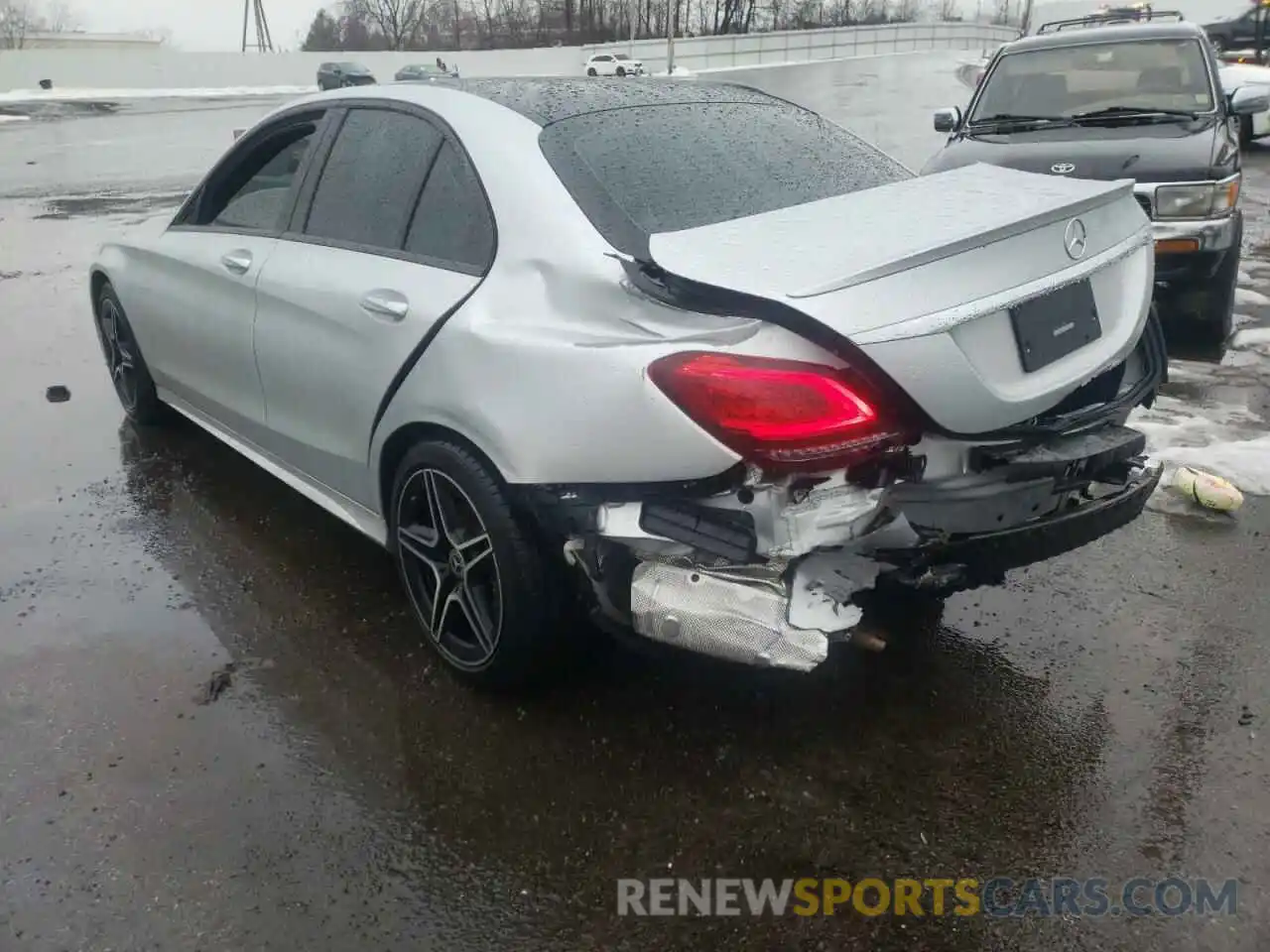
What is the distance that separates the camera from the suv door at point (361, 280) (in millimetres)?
2967

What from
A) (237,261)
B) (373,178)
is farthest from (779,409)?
(237,261)

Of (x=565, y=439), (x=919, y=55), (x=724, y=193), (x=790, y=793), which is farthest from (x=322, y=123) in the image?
(x=919, y=55)

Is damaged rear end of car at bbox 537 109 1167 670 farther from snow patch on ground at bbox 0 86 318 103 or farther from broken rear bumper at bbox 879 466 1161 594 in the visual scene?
snow patch on ground at bbox 0 86 318 103

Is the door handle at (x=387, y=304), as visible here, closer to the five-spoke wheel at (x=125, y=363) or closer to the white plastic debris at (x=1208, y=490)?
the five-spoke wheel at (x=125, y=363)

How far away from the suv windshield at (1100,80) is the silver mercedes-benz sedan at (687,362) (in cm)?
418

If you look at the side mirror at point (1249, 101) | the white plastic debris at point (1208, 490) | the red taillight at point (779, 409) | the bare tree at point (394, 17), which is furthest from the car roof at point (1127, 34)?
the bare tree at point (394, 17)

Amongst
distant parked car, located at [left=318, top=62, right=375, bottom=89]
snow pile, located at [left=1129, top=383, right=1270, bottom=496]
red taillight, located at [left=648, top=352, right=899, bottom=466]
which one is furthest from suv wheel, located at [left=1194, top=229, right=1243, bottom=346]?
distant parked car, located at [left=318, top=62, right=375, bottom=89]

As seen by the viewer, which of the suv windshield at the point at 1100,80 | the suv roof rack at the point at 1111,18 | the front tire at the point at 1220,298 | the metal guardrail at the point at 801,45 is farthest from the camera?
the metal guardrail at the point at 801,45

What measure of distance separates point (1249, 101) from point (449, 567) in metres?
6.12

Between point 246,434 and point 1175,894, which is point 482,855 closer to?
point 1175,894

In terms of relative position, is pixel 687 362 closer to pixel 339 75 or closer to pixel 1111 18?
pixel 1111 18

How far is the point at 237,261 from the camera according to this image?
3898 millimetres

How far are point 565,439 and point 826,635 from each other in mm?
753

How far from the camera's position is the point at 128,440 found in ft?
17.1
